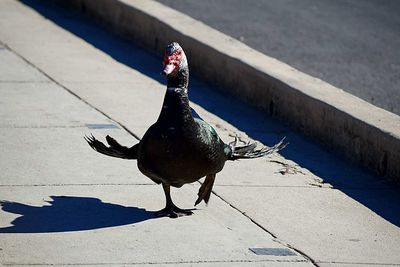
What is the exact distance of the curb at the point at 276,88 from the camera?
28.6 ft

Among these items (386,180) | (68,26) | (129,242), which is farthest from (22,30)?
(129,242)

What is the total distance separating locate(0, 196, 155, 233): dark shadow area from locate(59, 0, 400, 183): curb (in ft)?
6.84

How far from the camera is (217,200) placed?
7816 millimetres

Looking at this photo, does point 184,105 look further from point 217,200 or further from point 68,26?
point 68,26

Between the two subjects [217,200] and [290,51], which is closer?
[217,200]

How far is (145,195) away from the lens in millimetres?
7844

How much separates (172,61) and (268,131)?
2.84 meters

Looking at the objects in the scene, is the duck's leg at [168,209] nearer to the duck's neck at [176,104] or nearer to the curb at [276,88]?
the duck's neck at [176,104]

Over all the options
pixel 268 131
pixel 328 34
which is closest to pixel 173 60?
pixel 268 131

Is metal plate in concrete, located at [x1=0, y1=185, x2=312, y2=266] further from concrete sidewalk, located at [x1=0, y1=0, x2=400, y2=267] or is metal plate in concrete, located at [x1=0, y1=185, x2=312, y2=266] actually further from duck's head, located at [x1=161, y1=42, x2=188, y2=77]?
duck's head, located at [x1=161, y1=42, x2=188, y2=77]

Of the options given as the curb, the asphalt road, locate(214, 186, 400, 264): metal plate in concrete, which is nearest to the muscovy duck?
locate(214, 186, 400, 264): metal plate in concrete

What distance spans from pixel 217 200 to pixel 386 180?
142 cm

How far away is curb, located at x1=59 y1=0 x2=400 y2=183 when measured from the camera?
872 centimetres

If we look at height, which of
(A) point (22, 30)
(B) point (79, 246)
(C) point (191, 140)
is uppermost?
(C) point (191, 140)
